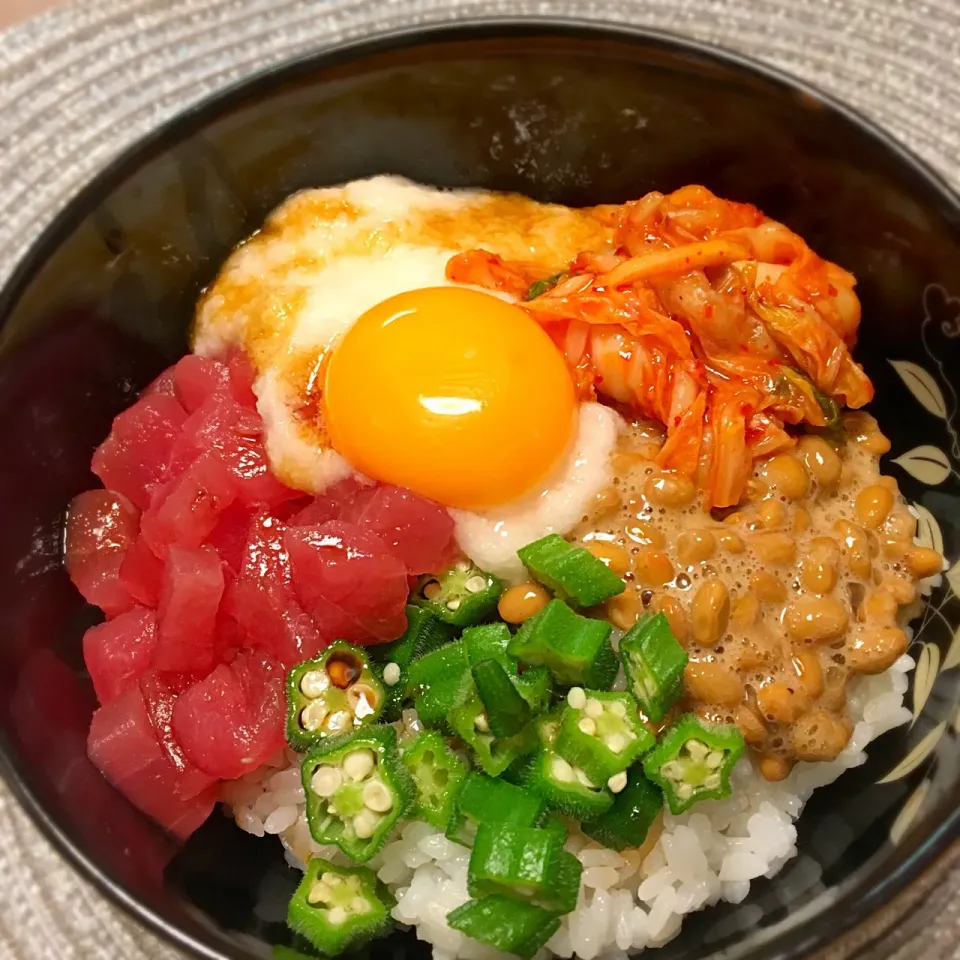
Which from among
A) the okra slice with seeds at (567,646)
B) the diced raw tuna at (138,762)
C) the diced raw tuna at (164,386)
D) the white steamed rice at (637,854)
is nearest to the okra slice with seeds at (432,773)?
the white steamed rice at (637,854)

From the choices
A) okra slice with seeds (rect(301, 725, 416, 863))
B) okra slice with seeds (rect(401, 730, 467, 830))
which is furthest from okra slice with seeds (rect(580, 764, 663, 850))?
okra slice with seeds (rect(301, 725, 416, 863))

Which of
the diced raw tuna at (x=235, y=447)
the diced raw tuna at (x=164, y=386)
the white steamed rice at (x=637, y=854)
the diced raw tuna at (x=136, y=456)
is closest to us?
the white steamed rice at (x=637, y=854)

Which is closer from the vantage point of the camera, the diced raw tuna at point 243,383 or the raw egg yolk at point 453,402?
the raw egg yolk at point 453,402

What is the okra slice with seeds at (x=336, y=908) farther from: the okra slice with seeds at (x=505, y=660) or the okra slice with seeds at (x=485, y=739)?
the okra slice with seeds at (x=505, y=660)

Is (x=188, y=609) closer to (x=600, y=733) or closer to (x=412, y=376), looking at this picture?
Answer: (x=412, y=376)

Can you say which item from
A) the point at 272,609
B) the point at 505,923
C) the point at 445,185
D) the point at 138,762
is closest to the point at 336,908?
the point at 505,923

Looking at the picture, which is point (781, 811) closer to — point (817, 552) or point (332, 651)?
point (817, 552)
